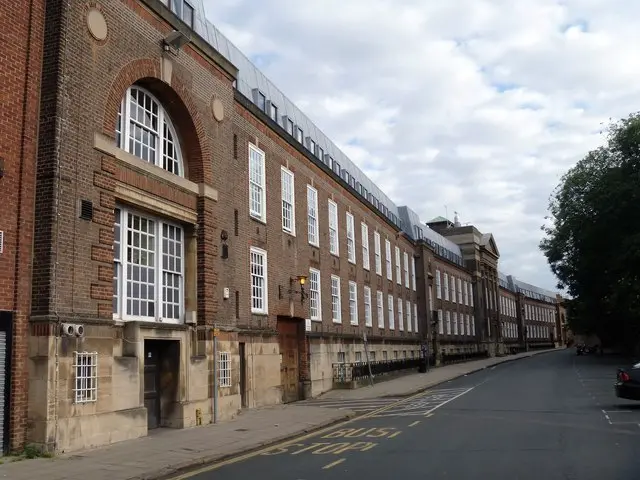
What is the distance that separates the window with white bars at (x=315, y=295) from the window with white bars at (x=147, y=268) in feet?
36.8

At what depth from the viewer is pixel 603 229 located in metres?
43.7

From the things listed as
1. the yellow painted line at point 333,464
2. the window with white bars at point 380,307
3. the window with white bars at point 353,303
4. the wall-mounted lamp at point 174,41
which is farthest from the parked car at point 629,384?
the window with white bars at point 380,307

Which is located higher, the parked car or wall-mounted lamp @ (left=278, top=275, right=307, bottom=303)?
wall-mounted lamp @ (left=278, top=275, right=307, bottom=303)

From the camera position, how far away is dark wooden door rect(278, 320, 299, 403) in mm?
23594

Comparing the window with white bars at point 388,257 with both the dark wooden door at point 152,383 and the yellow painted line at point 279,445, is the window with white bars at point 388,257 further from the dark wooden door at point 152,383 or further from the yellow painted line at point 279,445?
the dark wooden door at point 152,383

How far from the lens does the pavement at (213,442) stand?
982cm

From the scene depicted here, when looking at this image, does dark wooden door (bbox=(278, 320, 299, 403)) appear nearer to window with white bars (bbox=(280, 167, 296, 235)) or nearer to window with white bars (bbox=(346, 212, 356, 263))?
window with white bars (bbox=(280, 167, 296, 235))

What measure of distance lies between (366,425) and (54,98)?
10333 millimetres

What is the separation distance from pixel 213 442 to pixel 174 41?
9.67 metres

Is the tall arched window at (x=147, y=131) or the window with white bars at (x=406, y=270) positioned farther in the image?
the window with white bars at (x=406, y=270)

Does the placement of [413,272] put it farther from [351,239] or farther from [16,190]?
[16,190]

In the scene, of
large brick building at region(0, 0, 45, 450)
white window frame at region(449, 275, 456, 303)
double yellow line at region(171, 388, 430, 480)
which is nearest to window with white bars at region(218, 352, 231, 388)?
double yellow line at region(171, 388, 430, 480)

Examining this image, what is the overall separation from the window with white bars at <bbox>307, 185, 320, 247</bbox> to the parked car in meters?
13.7

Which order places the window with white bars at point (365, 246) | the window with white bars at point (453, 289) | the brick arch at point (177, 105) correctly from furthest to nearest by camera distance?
the window with white bars at point (453, 289) < the window with white bars at point (365, 246) < the brick arch at point (177, 105)
